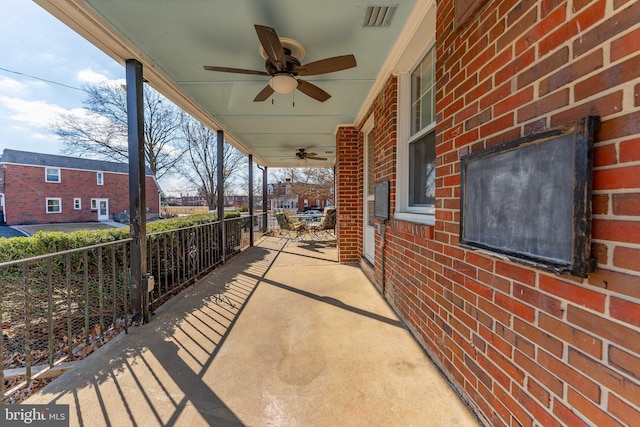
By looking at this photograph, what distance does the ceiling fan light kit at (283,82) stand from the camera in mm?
2396

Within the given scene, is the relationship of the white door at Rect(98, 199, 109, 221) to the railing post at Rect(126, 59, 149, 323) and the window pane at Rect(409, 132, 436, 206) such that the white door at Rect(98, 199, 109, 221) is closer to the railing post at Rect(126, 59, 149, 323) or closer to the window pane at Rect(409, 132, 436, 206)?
the railing post at Rect(126, 59, 149, 323)

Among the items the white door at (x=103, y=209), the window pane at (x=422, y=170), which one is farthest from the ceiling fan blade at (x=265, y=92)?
the white door at (x=103, y=209)

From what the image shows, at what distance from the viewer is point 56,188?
1880 cm

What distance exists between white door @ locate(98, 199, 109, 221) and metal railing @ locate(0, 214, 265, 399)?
23.6 meters

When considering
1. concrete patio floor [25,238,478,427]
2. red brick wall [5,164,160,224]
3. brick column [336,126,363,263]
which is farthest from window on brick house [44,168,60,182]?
brick column [336,126,363,263]

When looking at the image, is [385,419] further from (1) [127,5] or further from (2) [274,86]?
(1) [127,5]

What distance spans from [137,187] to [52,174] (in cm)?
2424

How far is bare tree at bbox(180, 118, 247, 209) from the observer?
14797mm

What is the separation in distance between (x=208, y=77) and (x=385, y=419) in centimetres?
339

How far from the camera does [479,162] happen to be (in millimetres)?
1281

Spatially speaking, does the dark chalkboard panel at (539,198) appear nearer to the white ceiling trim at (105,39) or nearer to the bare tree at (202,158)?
the white ceiling trim at (105,39)

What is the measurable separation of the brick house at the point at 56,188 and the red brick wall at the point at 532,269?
21.0 meters

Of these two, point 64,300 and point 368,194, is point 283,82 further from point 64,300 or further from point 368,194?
point 64,300

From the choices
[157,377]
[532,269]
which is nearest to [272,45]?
[532,269]
